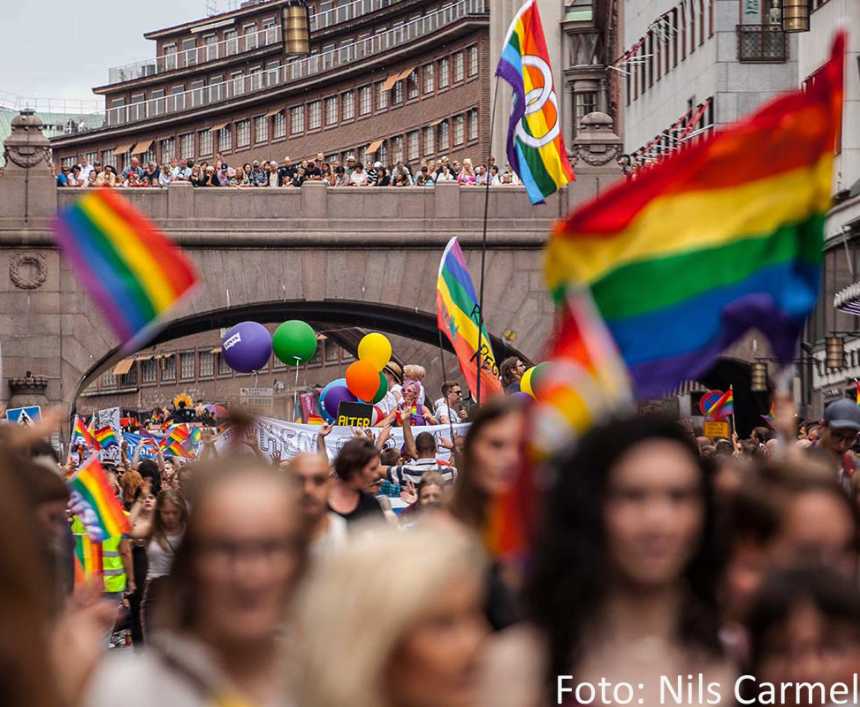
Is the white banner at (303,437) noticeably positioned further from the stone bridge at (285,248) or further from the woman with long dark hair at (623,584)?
the stone bridge at (285,248)

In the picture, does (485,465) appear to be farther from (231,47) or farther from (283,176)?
(231,47)

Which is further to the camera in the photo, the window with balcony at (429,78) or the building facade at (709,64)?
the window with balcony at (429,78)

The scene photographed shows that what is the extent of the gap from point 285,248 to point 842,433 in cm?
3487

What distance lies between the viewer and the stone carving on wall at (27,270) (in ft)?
152

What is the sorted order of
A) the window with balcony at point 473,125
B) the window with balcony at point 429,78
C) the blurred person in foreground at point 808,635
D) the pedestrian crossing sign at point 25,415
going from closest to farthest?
the blurred person in foreground at point 808,635 < the pedestrian crossing sign at point 25,415 < the window with balcony at point 473,125 < the window with balcony at point 429,78

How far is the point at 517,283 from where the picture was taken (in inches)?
1832

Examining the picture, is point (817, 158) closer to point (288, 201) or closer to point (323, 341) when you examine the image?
point (288, 201)

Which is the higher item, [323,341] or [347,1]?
[347,1]

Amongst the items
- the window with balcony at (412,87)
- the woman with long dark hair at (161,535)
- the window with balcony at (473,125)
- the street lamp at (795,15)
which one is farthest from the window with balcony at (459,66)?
the woman with long dark hair at (161,535)

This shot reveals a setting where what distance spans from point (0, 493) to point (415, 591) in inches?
31.6

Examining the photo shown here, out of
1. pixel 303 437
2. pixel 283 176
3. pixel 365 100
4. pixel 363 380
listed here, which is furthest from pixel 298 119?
pixel 303 437

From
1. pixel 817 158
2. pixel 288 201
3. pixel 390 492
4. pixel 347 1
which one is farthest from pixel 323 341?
pixel 817 158

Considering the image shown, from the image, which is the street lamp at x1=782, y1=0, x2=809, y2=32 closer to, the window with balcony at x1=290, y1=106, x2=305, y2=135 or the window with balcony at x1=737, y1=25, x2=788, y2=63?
the window with balcony at x1=737, y1=25, x2=788, y2=63

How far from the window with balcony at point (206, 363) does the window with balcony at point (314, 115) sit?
10413 mm
